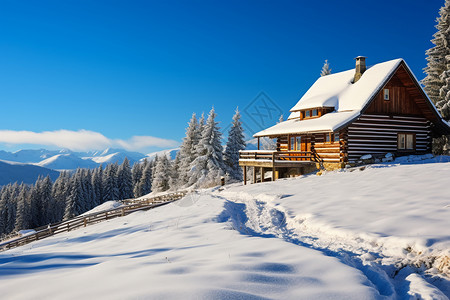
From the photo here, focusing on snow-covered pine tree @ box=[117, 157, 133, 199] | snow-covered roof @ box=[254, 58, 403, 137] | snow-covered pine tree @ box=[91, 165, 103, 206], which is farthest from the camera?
snow-covered pine tree @ box=[91, 165, 103, 206]

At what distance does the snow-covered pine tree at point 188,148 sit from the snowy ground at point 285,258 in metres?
30.1

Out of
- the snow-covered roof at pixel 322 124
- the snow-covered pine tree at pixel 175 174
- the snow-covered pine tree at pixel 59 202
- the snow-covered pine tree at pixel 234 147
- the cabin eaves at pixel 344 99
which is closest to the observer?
the snow-covered roof at pixel 322 124

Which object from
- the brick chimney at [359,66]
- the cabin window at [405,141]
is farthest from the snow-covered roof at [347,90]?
the cabin window at [405,141]

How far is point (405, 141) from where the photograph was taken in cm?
2659

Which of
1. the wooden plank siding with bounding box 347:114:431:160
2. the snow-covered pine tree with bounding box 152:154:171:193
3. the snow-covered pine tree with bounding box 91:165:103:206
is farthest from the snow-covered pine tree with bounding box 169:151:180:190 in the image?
the snow-covered pine tree with bounding box 91:165:103:206

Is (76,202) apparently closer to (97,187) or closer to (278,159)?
(97,187)

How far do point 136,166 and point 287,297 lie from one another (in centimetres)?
9999

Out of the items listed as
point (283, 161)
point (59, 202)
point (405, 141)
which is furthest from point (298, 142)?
point (59, 202)

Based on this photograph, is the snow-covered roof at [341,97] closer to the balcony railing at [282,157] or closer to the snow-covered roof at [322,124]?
the snow-covered roof at [322,124]

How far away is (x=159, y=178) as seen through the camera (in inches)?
1998

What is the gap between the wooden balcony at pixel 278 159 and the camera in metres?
24.4

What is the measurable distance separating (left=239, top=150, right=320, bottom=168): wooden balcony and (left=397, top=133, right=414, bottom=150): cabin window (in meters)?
7.44

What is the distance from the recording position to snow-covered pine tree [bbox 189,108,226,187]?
40.0 metres

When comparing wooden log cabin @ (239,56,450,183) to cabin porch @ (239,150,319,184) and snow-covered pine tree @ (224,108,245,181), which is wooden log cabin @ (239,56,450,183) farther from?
snow-covered pine tree @ (224,108,245,181)
